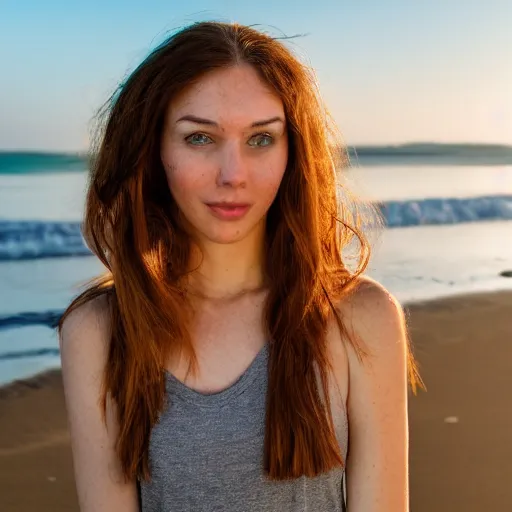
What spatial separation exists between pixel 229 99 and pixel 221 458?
80 centimetres

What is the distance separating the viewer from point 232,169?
1976 millimetres

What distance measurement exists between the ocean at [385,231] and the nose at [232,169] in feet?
10.0

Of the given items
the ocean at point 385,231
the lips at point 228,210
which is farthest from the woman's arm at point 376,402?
the ocean at point 385,231

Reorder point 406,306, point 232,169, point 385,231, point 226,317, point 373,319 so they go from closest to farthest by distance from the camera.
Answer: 1. point 232,169
2. point 373,319
3. point 226,317
4. point 406,306
5. point 385,231

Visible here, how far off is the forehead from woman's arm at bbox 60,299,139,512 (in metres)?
0.54

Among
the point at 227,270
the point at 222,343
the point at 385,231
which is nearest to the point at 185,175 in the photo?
the point at 227,270

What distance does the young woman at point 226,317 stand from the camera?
202cm

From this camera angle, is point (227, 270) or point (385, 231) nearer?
point (227, 270)

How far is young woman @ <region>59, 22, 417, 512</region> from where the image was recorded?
2.02 m

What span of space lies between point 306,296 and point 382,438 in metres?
0.37

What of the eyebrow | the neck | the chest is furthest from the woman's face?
the chest

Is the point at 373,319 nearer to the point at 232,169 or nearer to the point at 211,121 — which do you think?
the point at 232,169

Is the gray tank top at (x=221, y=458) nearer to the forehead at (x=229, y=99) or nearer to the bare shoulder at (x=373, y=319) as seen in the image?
the bare shoulder at (x=373, y=319)

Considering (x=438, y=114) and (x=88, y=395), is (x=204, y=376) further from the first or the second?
(x=438, y=114)
